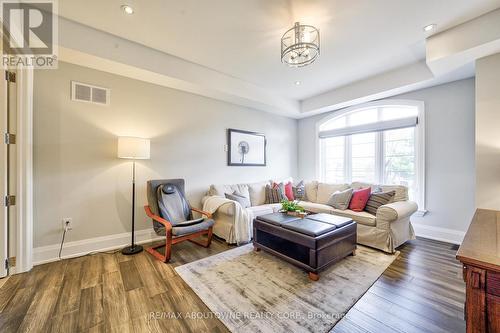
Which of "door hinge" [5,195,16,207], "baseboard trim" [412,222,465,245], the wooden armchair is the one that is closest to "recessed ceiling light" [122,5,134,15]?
the wooden armchair

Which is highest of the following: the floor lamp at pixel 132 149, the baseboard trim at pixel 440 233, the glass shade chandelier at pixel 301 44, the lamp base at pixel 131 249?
the glass shade chandelier at pixel 301 44

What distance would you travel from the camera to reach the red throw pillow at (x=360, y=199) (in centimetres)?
337

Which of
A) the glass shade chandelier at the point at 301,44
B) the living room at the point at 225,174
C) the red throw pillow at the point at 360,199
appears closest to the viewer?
the living room at the point at 225,174

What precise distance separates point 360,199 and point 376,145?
1442mm

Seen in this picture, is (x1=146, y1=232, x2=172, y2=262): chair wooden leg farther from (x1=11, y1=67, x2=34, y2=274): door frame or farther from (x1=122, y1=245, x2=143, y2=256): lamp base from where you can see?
(x1=11, y1=67, x2=34, y2=274): door frame

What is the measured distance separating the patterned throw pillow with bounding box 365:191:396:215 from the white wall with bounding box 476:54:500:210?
0.93 m

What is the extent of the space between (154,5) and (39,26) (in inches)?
52.1

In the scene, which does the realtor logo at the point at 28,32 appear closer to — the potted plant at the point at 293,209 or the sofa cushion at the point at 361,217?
the potted plant at the point at 293,209

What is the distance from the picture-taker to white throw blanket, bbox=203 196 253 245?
123 inches

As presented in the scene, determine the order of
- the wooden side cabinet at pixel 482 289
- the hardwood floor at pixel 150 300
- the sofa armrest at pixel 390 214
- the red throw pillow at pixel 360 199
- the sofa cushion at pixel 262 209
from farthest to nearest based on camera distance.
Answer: the sofa cushion at pixel 262 209 < the red throw pillow at pixel 360 199 < the sofa armrest at pixel 390 214 < the hardwood floor at pixel 150 300 < the wooden side cabinet at pixel 482 289

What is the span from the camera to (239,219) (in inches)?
125

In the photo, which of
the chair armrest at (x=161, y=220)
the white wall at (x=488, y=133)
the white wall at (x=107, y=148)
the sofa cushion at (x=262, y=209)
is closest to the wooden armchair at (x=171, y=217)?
the chair armrest at (x=161, y=220)

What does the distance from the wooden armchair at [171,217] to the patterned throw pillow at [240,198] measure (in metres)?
0.60

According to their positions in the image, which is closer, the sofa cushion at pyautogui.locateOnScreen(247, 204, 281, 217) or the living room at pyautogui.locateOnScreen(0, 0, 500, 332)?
the living room at pyautogui.locateOnScreen(0, 0, 500, 332)
